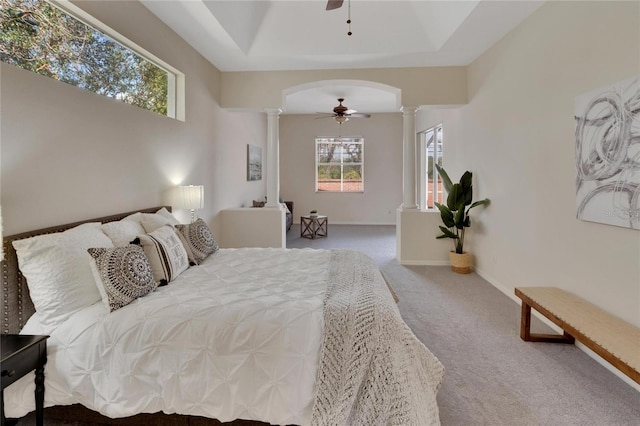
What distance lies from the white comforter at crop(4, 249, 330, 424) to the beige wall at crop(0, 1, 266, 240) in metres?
0.82

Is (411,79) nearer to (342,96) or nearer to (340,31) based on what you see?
(340,31)

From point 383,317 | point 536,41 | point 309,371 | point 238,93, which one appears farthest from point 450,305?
point 238,93

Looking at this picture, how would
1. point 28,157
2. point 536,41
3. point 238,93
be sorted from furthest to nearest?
1. point 238,93
2. point 536,41
3. point 28,157

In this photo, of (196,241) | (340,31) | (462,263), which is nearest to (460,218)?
(462,263)

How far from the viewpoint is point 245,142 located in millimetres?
6422

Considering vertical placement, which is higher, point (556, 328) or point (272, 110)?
point (272, 110)

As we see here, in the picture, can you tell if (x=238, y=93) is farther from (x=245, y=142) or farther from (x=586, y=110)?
(x=586, y=110)

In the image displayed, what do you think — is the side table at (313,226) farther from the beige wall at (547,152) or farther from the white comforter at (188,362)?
the white comforter at (188,362)

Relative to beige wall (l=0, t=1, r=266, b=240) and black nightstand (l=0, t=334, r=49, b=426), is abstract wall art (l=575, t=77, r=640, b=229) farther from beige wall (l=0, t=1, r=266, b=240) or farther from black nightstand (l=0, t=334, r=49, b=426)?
beige wall (l=0, t=1, r=266, b=240)

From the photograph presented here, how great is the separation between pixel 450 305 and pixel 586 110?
2089 mm

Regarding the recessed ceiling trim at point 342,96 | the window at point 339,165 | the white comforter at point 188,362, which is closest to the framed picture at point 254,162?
the recessed ceiling trim at point 342,96

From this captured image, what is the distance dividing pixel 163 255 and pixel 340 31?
3330 millimetres

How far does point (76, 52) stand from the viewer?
232 cm

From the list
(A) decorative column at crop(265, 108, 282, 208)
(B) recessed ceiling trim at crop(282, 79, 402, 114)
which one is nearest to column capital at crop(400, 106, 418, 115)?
(B) recessed ceiling trim at crop(282, 79, 402, 114)
